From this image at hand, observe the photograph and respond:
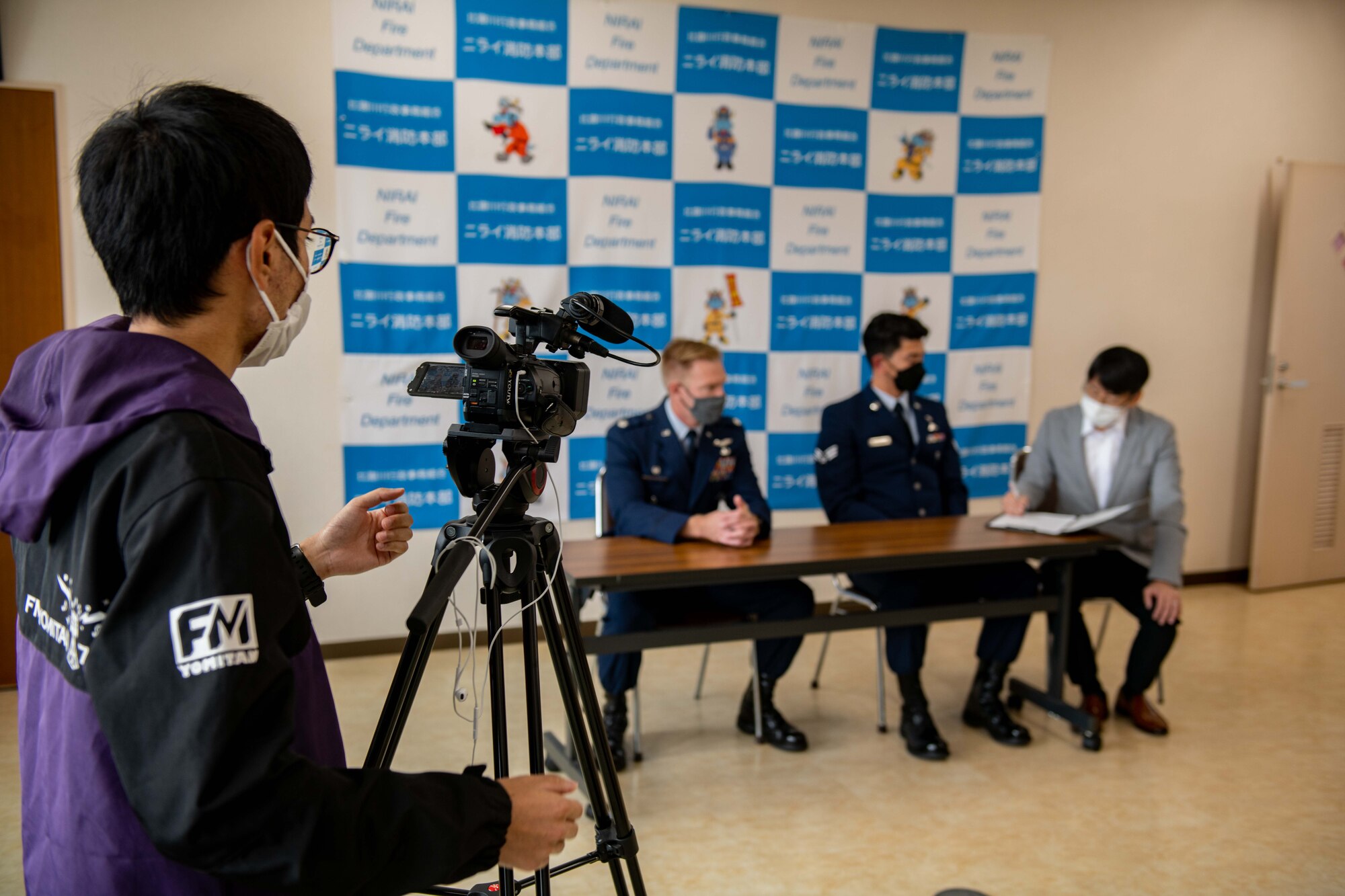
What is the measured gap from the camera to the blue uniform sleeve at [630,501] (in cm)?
263

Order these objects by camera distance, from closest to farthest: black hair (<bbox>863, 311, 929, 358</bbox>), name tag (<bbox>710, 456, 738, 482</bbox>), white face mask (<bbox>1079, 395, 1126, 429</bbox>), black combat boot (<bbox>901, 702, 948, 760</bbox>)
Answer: black combat boot (<bbox>901, 702, 948, 760</bbox>) < name tag (<bbox>710, 456, 738, 482</bbox>) < white face mask (<bbox>1079, 395, 1126, 429</bbox>) < black hair (<bbox>863, 311, 929, 358</bbox>)

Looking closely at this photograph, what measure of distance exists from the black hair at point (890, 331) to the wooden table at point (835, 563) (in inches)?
24.8

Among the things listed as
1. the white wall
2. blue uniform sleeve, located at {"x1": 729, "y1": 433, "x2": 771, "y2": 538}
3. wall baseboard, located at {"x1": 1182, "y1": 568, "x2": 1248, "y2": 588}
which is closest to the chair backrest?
blue uniform sleeve, located at {"x1": 729, "y1": 433, "x2": 771, "y2": 538}

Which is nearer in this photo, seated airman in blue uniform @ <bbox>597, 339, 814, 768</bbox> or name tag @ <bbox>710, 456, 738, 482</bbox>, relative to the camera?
seated airman in blue uniform @ <bbox>597, 339, 814, 768</bbox>

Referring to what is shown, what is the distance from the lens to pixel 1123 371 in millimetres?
2943

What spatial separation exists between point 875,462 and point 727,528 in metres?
0.89

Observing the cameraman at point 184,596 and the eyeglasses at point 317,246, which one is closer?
the cameraman at point 184,596

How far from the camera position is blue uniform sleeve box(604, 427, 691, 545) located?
8.64 ft

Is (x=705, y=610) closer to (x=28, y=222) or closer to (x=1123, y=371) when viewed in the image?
(x=1123, y=371)

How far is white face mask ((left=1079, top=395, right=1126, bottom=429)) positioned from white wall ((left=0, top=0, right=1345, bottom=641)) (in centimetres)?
119

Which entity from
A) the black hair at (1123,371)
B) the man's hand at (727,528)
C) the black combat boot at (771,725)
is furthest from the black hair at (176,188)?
the black hair at (1123,371)

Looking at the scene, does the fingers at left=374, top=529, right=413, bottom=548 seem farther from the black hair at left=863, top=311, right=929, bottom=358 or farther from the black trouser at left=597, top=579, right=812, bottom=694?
the black hair at left=863, top=311, right=929, bottom=358

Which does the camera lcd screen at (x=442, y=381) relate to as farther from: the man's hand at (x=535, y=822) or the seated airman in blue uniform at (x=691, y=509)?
the seated airman in blue uniform at (x=691, y=509)

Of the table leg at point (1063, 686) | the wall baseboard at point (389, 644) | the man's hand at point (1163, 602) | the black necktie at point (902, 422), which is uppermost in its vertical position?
the black necktie at point (902, 422)
